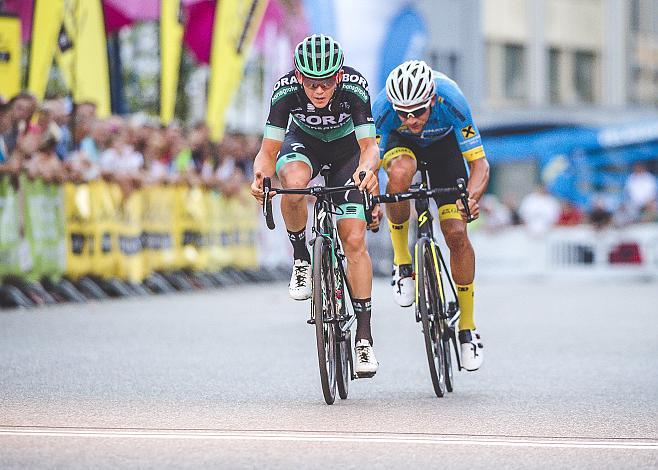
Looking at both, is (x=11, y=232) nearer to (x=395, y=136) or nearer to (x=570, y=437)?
(x=395, y=136)

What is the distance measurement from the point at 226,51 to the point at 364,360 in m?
14.2

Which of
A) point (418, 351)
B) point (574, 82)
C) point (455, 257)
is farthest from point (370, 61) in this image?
point (574, 82)

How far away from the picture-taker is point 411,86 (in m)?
8.48

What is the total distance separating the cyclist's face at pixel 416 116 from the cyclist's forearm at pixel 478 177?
0.50 m

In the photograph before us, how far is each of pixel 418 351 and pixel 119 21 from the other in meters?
10.1

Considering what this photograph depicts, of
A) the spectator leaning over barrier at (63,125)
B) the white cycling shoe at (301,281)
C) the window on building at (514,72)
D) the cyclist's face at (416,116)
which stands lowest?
the white cycling shoe at (301,281)

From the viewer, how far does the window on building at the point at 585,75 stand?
5650 cm

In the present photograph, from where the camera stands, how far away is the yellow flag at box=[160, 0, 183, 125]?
66.2ft

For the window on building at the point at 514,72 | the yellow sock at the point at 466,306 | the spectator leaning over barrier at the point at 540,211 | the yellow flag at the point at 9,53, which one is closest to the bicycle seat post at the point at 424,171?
the yellow sock at the point at 466,306

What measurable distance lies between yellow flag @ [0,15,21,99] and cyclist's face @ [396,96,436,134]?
7.57 metres

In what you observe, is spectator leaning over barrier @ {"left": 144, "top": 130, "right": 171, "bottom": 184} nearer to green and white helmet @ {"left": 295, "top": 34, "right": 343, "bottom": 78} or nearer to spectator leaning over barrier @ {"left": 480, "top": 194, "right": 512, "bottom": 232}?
spectator leaning over barrier @ {"left": 480, "top": 194, "right": 512, "bottom": 232}

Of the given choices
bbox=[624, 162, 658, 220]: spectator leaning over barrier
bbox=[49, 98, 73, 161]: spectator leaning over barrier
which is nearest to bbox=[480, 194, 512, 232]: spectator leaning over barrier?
bbox=[624, 162, 658, 220]: spectator leaning over barrier

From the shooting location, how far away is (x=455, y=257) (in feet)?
30.6

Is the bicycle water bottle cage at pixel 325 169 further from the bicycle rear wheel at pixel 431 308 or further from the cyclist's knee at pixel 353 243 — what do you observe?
the bicycle rear wheel at pixel 431 308
